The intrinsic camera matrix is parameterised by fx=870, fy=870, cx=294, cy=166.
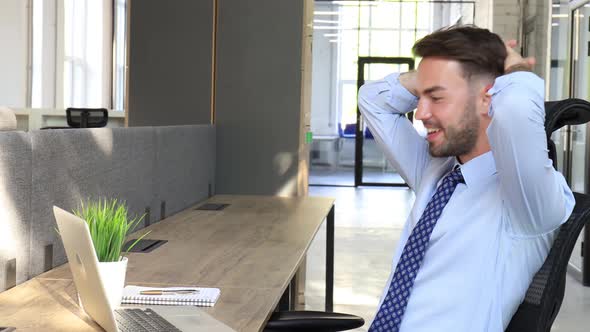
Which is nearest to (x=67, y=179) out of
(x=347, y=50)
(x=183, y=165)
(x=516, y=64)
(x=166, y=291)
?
(x=166, y=291)

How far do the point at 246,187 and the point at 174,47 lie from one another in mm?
918

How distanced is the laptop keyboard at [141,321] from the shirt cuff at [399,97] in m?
0.81

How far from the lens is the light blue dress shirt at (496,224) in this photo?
155cm

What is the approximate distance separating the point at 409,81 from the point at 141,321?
0.90 meters

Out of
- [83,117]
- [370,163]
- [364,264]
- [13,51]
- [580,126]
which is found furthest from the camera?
[370,163]

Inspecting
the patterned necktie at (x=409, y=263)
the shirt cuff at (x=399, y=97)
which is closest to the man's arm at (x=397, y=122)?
the shirt cuff at (x=399, y=97)

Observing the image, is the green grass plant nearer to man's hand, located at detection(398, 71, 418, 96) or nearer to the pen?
the pen

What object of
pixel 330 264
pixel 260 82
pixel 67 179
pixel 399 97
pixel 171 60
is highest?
pixel 171 60

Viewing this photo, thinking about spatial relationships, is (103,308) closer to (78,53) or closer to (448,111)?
(448,111)

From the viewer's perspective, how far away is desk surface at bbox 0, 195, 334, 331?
179 cm

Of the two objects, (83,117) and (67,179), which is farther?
(83,117)

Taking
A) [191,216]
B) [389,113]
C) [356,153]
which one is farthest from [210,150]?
[356,153]

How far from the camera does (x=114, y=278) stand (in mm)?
1760

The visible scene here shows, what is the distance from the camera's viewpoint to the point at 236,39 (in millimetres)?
5055
